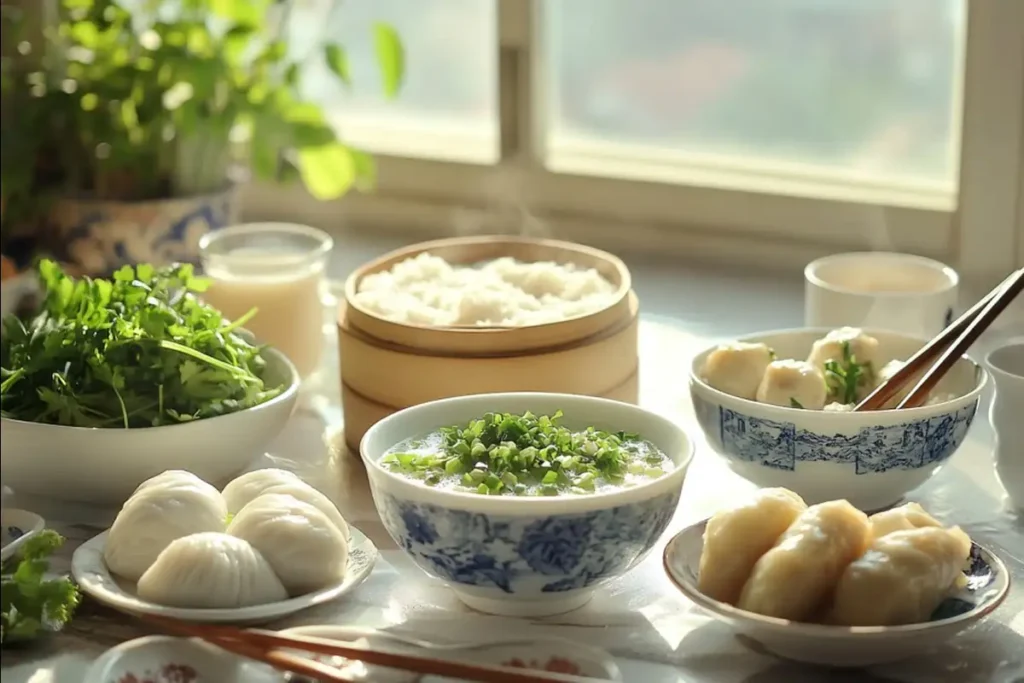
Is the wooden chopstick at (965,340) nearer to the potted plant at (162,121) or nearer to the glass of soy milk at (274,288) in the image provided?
the glass of soy milk at (274,288)

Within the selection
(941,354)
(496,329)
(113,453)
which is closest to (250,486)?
(113,453)

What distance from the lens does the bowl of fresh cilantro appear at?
112 cm

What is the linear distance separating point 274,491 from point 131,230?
2.22 ft

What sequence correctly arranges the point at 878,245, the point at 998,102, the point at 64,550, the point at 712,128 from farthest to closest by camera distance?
the point at 712,128 → the point at 878,245 → the point at 998,102 → the point at 64,550

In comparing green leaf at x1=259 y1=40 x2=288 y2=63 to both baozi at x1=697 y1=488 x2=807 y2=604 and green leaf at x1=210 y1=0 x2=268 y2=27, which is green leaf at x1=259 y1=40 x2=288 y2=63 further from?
A: baozi at x1=697 y1=488 x2=807 y2=604

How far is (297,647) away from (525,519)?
156 millimetres

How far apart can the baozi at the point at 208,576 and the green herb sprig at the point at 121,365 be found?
0.20 m

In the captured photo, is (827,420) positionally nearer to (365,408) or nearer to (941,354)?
(941,354)

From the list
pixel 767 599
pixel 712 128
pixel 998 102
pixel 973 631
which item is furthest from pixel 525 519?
pixel 712 128

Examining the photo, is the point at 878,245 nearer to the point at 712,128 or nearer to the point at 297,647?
the point at 712,128

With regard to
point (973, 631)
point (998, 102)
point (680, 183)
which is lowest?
point (973, 631)

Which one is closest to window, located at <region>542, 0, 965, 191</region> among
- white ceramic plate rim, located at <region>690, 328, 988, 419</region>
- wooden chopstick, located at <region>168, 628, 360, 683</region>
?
white ceramic plate rim, located at <region>690, 328, 988, 419</region>

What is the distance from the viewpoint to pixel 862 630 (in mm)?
868

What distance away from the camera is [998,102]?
1.51 m
